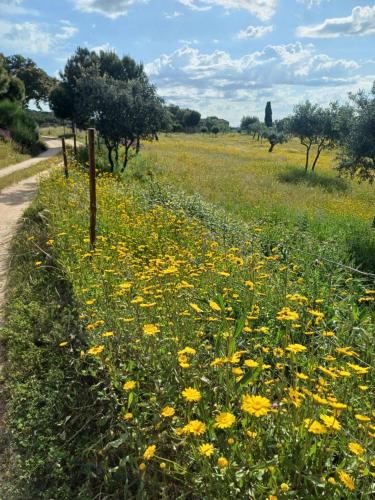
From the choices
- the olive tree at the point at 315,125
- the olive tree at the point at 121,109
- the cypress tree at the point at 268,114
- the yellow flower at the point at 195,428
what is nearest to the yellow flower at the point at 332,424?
the yellow flower at the point at 195,428

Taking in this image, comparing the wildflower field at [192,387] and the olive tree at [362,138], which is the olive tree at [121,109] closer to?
the olive tree at [362,138]

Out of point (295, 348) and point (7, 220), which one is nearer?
point (295, 348)

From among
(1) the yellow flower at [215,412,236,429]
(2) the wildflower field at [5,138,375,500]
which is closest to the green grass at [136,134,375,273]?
(2) the wildflower field at [5,138,375,500]

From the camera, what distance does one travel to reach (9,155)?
77.3 ft

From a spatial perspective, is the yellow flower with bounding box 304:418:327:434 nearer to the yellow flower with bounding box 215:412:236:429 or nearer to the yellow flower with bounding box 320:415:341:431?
the yellow flower with bounding box 320:415:341:431

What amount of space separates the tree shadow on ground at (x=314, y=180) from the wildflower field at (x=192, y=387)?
21.4 m

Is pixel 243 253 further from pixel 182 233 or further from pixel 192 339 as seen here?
pixel 192 339

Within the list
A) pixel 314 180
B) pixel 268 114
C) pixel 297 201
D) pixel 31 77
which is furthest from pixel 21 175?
pixel 268 114

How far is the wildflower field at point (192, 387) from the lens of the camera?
2127 mm

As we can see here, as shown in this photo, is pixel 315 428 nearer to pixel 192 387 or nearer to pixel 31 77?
pixel 192 387

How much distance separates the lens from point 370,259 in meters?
9.98

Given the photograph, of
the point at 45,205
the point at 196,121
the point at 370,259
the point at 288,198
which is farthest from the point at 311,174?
→ the point at 196,121

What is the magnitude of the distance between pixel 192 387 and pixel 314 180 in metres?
27.6

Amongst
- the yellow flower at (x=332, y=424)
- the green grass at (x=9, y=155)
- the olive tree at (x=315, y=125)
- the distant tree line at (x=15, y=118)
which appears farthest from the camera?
the olive tree at (x=315, y=125)
